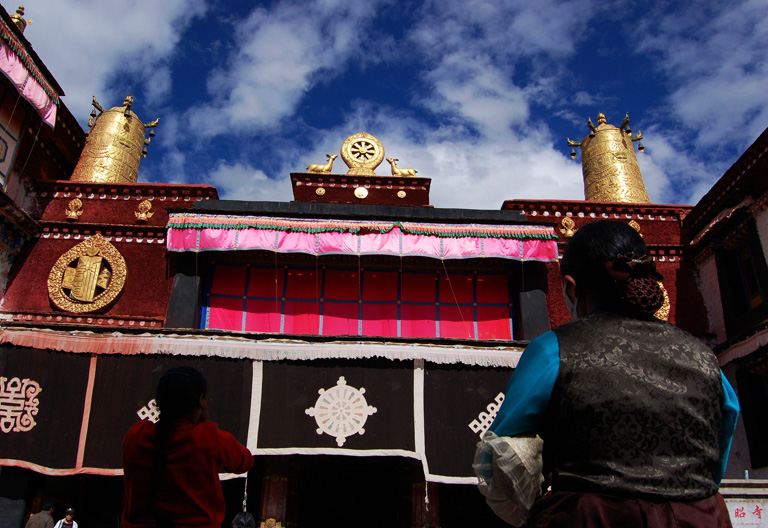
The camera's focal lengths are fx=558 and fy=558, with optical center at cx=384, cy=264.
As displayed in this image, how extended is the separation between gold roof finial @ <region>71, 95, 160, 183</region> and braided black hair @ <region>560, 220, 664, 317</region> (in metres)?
14.4

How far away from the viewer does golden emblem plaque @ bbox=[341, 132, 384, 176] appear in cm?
1408

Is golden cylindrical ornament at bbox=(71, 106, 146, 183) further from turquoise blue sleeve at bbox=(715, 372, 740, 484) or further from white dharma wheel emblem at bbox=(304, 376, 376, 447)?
turquoise blue sleeve at bbox=(715, 372, 740, 484)

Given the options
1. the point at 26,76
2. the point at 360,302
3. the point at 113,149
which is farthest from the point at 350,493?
the point at 113,149

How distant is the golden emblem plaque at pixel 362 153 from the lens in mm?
14078

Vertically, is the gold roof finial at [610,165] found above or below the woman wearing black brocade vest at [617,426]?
above

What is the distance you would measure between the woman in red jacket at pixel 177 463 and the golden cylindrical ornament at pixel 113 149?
43.2 ft

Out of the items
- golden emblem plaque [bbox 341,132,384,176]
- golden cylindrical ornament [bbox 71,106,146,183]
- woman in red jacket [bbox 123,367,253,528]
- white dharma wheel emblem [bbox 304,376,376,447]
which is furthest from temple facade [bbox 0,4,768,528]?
woman in red jacket [bbox 123,367,253,528]

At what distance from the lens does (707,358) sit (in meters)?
1.60

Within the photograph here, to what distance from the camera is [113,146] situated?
48.3 ft

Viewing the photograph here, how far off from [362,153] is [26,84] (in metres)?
7.35

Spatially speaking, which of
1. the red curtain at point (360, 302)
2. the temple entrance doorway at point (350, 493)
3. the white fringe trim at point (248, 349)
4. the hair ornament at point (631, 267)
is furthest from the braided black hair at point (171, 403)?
the red curtain at point (360, 302)

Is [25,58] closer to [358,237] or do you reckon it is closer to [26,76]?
[26,76]

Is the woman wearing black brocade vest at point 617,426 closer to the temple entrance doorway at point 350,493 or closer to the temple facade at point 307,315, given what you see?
the temple facade at point 307,315

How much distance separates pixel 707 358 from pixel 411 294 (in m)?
9.75
